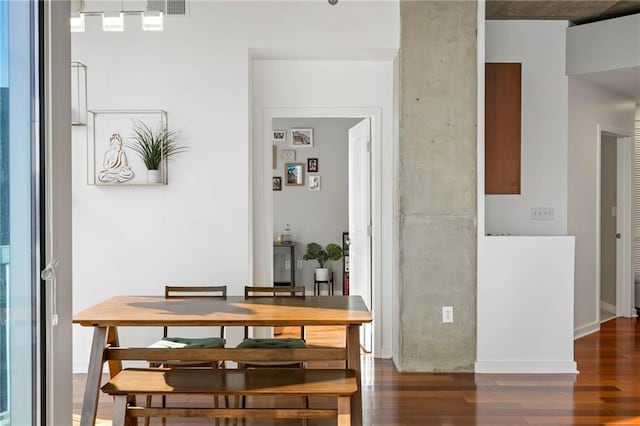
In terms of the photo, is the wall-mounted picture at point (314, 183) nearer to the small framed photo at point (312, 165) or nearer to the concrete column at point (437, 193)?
the small framed photo at point (312, 165)

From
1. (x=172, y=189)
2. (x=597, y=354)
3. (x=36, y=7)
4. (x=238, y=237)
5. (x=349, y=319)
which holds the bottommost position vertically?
(x=597, y=354)

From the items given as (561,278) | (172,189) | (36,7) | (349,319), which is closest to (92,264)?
(172,189)

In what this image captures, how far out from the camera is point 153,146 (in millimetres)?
4465

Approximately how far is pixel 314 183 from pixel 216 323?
Result: 4.97 meters

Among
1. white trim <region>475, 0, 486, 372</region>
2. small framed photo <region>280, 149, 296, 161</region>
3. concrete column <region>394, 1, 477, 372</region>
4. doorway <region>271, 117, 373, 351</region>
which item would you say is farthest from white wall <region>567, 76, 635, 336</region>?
small framed photo <region>280, 149, 296, 161</region>

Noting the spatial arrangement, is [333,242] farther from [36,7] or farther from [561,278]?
[36,7]

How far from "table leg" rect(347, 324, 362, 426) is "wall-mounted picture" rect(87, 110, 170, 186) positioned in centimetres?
217

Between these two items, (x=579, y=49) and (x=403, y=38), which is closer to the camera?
(x=403, y=38)

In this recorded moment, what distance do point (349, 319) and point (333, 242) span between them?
16.0 feet

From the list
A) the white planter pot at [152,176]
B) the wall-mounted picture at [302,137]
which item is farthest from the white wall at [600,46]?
the white planter pot at [152,176]

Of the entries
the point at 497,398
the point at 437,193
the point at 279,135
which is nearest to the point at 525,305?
the point at 497,398

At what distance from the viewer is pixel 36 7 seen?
1680mm

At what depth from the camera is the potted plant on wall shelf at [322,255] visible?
754 cm

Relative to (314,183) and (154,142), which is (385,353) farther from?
(314,183)
